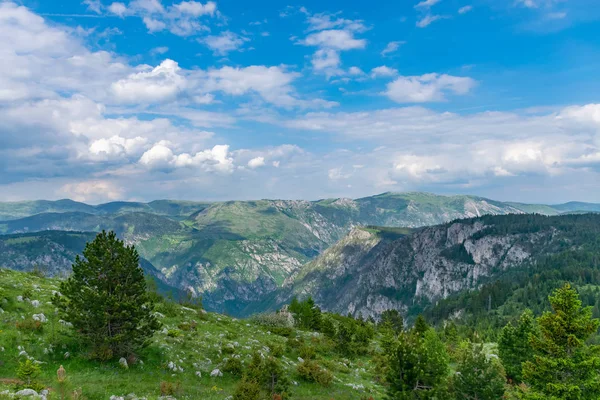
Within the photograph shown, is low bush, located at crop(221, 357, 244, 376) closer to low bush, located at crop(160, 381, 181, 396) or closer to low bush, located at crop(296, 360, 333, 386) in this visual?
low bush, located at crop(296, 360, 333, 386)

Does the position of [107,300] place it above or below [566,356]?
above

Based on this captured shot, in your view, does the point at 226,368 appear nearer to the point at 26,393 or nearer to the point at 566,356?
the point at 26,393

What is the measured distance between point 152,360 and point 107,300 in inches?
342

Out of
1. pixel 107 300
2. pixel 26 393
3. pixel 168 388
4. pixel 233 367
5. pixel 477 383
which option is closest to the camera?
pixel 26 393

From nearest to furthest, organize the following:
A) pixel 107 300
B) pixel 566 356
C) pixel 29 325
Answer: pixel 566 356 → pixel 107 300 → pixel 29 325

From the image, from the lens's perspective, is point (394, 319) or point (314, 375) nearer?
point (314, 375)

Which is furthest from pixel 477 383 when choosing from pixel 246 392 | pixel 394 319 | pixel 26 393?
pixel 394 319

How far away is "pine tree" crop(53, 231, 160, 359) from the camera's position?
30.9 metres

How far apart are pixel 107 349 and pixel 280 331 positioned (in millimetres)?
37276

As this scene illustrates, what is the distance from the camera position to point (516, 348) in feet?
205

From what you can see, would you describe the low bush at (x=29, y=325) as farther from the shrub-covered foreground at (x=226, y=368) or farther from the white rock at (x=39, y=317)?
the white rock at (x=39, y=317)

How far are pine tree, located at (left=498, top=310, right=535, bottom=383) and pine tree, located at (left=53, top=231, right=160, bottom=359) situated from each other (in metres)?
61.7

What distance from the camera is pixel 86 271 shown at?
32.2 metres

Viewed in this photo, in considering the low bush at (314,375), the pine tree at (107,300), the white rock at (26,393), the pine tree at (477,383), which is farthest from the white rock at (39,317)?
the pine tree at (477,383)
